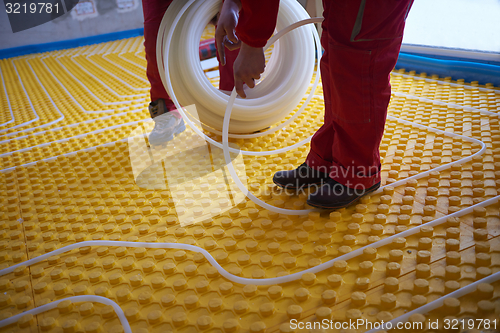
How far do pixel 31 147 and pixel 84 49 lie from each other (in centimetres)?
426

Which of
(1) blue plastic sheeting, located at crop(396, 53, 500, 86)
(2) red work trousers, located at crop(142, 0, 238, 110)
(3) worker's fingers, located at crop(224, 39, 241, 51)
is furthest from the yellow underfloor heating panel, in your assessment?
(3) worker's fingers, located at crop(224, 39, 241, 51)

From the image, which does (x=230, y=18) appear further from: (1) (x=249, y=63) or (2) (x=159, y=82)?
(2) (x=159, y=82)

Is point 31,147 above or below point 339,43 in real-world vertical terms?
below

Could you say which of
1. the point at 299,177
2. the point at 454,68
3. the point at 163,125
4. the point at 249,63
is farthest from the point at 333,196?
the point at 454,68

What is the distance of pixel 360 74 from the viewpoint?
119cm

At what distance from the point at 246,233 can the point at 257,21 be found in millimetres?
756

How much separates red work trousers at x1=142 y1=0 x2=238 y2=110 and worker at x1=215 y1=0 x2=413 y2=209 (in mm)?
905

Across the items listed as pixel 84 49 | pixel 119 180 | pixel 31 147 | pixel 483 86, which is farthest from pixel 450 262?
pixel 84 49

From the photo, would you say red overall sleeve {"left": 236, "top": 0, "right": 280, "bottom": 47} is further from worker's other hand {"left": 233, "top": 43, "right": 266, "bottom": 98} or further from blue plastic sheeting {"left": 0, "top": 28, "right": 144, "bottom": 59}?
blue plastic sheeting {"left": 0, "top": 28, "right": 144, "bottom": 59}

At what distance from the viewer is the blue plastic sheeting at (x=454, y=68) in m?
2.39

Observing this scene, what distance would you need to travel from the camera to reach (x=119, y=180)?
1.79 m

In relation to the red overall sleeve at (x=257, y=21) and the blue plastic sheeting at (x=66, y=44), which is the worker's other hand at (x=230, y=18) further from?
the blue plastic sheeting at (x=66, y=44)

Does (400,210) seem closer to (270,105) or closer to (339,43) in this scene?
(339,43)

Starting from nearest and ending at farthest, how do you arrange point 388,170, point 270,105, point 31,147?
1. point 388,170
2. point 270,105
3. point 31,147
